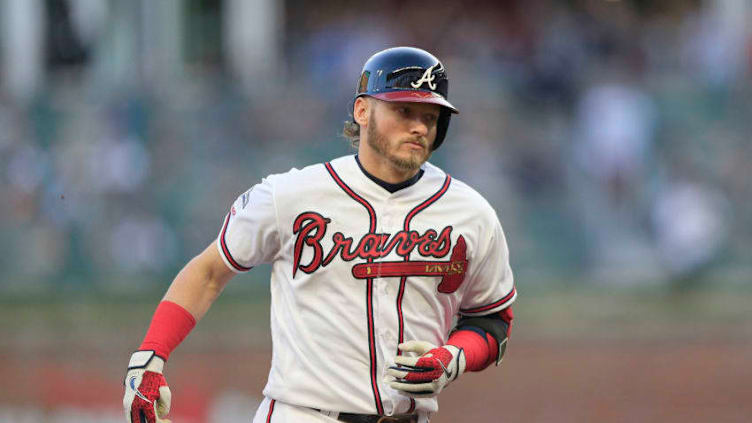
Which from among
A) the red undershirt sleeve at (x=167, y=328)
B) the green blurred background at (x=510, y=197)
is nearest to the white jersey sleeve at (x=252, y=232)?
the red undershirt sleeve at (x=167, y=328)

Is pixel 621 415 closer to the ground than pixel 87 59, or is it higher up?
closer to the ground

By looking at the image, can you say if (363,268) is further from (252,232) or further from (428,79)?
(428,79)

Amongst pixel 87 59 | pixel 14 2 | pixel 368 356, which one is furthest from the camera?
pixel 14 2

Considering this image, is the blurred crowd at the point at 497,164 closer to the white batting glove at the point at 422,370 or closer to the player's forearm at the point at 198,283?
the player's forearm at the point at 198,283

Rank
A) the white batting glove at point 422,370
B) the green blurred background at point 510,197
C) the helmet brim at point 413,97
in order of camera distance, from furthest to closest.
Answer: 1. the green blurred background at point 510,197
2. the helmet brim at point 413,97
3. the white batting glove at point 422,370

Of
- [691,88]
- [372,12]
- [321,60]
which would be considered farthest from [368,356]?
[372,12]

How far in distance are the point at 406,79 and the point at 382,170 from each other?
14.3 inches

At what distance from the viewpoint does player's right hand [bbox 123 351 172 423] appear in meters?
4.30

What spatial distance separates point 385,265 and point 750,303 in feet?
32.7

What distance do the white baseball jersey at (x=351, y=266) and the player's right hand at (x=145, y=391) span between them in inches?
16.4

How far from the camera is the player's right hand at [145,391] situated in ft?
14.1

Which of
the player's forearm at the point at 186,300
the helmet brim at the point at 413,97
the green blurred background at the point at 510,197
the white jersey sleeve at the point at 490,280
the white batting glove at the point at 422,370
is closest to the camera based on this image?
the white batting glove at the point at 422,370

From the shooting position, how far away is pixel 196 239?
13242 mm

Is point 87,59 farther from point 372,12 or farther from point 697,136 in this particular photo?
point 697,136
